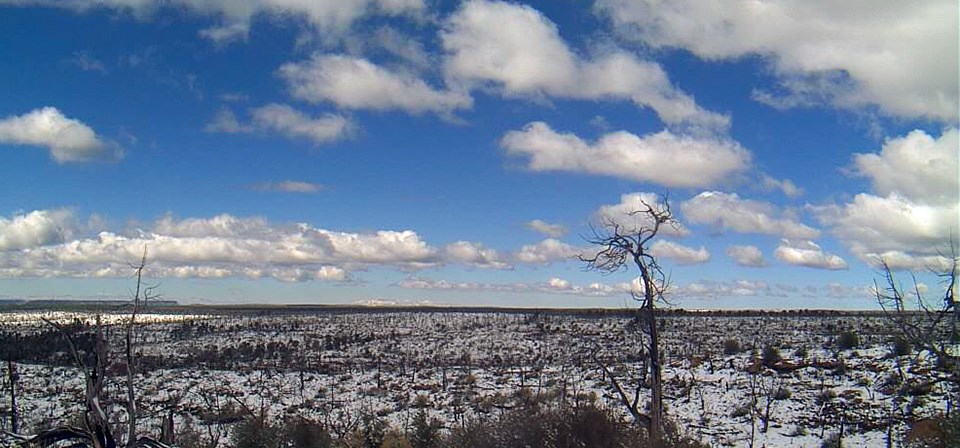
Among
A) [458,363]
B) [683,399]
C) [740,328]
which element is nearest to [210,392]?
[458,363]

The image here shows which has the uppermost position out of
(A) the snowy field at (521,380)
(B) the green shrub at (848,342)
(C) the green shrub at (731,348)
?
(B) the green shrub at (848,342)

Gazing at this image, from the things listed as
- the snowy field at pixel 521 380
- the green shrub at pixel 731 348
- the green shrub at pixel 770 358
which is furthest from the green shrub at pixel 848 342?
the green shrub at pixel 731 348

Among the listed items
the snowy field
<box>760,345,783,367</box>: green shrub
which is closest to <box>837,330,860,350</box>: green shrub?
the snowy field

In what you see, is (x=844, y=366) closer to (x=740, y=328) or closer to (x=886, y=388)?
(x=886, y=388)

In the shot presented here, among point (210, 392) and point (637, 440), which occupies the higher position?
point (637, 440)

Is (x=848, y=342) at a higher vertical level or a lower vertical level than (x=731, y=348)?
higher

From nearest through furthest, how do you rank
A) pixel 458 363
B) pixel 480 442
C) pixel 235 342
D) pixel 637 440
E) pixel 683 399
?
pixel 637 440, pixel 480 442, pixel 683 399, pixel 458 363, pixel 235 342

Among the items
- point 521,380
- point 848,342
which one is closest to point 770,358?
point 848,342

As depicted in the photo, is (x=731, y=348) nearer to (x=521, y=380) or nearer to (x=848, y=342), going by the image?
(x=848, y=342)

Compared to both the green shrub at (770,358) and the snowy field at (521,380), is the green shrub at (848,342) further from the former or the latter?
the green shrub at (770,358)
